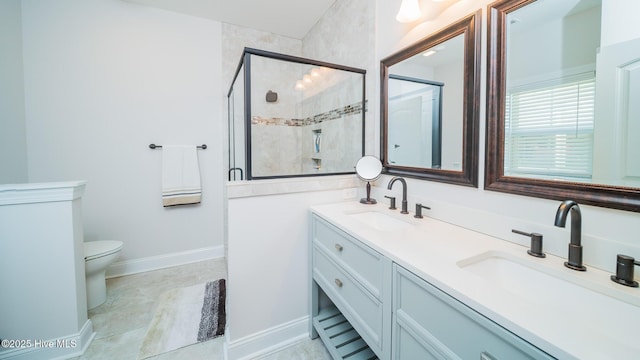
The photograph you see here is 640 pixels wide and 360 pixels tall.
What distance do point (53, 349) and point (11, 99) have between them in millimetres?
1904

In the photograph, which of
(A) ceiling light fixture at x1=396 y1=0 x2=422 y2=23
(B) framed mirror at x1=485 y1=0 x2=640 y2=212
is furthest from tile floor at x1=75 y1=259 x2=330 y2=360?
(A) ceiling light fixture at x1=396 y1=0 x2=422 y2=23

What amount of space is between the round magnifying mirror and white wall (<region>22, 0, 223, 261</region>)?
1.80 meters

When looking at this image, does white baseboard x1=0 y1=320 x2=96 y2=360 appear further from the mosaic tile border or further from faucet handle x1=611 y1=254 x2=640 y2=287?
faucet handle x1=611 y1=254 x2=640 y2=287

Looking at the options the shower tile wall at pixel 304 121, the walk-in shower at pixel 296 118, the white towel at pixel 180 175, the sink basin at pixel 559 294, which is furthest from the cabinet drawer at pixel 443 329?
the white towel at pixel 180 175

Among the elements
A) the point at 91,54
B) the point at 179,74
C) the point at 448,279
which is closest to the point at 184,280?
the point at 179,74

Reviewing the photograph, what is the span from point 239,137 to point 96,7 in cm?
176

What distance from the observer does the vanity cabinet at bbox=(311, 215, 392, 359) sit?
96 centimetres

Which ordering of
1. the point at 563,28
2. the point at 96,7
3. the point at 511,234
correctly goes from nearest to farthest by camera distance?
1. the point at 563,28
2. the point at 511,234
3. the point at 96,7

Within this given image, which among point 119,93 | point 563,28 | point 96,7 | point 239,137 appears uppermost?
point 96,7

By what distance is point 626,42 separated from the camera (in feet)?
2.47

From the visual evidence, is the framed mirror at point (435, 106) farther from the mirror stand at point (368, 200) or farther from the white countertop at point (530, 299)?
the white countertop at point (530, 299)

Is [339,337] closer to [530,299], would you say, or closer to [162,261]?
[530,299]

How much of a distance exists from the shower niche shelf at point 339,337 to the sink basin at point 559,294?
0.81 metres

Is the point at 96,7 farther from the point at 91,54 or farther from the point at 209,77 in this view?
the point at 209,77
